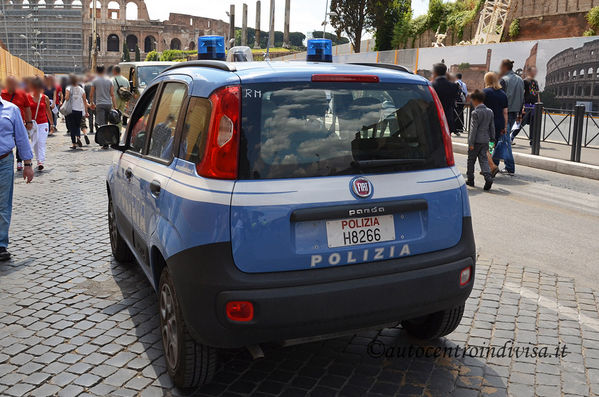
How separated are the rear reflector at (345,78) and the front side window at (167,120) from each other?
2.52 feet

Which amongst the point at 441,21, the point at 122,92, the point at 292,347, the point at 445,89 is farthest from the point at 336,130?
the point at 441,21

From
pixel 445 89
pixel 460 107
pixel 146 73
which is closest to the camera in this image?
pixel 445 89

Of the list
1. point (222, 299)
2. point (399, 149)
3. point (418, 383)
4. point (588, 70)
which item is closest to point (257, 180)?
point (222, 299)

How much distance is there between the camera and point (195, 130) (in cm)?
311

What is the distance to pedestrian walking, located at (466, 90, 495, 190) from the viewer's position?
895 centimetres

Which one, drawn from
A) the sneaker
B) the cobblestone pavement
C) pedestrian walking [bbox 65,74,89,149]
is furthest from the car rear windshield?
pedestrian walking [bbox 65,74,89,149]

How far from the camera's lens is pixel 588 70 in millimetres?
17109

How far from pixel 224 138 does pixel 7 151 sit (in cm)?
352

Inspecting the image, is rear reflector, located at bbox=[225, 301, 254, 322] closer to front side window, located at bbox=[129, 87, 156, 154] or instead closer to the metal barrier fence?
front side window, located at bbox=[129, 87, 156, 154]

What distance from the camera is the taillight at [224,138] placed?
114 inches

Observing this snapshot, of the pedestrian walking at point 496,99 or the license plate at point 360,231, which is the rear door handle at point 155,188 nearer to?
the license plate at point 360,231

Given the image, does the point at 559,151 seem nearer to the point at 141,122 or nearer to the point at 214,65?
the point at 141,122

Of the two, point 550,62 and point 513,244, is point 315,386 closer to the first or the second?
point 513,244

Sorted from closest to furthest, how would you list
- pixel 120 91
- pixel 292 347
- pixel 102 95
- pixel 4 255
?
pixel 292 347 < pixel 4 255 < pixel 102 95 < pixel 120 91
